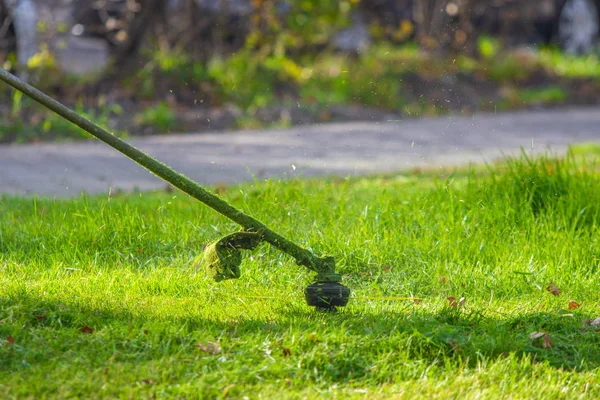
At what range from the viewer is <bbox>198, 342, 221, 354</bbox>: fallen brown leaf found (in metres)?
2.66

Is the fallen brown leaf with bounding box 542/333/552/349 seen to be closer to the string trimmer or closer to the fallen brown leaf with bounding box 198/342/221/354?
the string trimmer

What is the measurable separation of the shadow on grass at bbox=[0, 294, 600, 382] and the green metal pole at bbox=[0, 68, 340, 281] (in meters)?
0.19

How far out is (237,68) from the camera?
348 inches

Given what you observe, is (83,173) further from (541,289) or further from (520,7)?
(520,7)

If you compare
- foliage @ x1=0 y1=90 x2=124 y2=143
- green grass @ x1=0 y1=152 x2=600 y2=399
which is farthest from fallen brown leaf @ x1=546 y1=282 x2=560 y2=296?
foliage @ x1=0 y1=90 x2=124 y2=143

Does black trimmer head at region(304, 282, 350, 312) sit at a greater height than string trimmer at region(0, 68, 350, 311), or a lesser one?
lesser

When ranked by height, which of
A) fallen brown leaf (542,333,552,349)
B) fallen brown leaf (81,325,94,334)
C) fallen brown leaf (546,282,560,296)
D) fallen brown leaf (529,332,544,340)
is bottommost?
fallen brown leaf (542,333,552,349)

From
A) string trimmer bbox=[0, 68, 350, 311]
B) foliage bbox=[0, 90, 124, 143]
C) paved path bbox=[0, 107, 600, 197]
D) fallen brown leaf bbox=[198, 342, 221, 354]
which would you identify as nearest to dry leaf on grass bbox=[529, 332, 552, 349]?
string trimmer bbox=[0, 68, 350, 311]

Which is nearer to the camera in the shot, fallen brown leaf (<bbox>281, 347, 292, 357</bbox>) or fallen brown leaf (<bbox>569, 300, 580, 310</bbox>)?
fallen brown leaf (<bbox>281, 347, 292, 357</bbox>)

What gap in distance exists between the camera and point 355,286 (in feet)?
11.2

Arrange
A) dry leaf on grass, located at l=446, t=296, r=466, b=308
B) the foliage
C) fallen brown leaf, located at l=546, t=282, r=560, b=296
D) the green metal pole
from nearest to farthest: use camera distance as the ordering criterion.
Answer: the green metal pole < dry leaf on grass, located at l=446, t=296, r=466, b=308 < fallen brown leaf, located at l=546, t=282, r=560, b=296 < the foliage

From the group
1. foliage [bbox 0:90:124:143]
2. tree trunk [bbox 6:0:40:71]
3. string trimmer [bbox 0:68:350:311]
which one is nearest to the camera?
string trimmer [bbox 0:68:350:311]

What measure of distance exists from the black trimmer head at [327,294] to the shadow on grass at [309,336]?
0.04 m

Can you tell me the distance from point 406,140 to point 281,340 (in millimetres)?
4813
